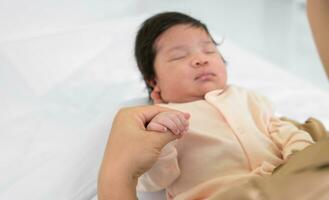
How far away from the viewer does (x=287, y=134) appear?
0.97 m

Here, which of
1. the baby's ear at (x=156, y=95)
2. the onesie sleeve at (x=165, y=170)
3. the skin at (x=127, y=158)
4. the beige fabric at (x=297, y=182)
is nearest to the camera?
the beige fabric at (x=297, y=182)

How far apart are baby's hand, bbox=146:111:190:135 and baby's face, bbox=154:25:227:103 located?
228 mm

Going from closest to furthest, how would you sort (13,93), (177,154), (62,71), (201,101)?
(177,154)
(201,101)
(13,93)
(62,71)

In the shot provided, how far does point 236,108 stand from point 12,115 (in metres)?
0.56

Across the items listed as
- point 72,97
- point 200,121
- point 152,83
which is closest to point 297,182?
point 200,121

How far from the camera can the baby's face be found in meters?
1.02

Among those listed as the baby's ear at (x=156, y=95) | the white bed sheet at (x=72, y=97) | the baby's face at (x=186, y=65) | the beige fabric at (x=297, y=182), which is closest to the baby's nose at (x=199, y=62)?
the baby's face at (x=186, y=65)

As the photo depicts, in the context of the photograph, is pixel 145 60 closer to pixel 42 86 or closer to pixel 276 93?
pixel 42 86

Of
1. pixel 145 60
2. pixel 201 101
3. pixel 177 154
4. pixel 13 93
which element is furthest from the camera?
pixel 13 93

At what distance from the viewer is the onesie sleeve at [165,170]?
85 cm

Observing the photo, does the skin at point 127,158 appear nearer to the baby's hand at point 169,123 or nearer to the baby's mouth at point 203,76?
the baby's hand at point 169,123

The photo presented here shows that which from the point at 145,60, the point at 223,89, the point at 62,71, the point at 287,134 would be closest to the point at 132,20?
the point at 62,71

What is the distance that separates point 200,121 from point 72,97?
0.46 meters

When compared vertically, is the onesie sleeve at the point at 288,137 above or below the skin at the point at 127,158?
below
